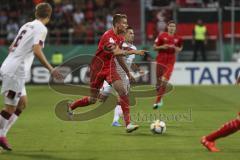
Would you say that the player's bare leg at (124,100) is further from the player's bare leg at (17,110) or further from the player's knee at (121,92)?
the player's bare leg at (17,110)

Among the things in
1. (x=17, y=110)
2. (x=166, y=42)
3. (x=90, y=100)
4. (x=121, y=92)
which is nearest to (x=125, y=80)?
(x=90, y=100)

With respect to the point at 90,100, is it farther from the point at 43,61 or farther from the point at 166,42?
the point at 166,42

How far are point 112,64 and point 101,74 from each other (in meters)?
0.33

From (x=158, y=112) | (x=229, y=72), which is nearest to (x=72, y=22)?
(x=229, y=72)

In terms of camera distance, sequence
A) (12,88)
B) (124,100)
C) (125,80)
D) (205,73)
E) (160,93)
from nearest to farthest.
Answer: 1. (12,88)
2. (124,100)
3. (125,80)
4. (160,93)
5. (205,73)

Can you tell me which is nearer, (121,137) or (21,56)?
(21,56)

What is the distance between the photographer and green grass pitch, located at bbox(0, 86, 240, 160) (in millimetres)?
9961

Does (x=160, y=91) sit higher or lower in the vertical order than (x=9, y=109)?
lower

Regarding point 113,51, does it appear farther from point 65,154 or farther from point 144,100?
point 144,100

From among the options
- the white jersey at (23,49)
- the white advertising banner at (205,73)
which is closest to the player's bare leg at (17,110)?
the white jersey at (23,49)

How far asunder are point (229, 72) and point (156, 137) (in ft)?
60.8

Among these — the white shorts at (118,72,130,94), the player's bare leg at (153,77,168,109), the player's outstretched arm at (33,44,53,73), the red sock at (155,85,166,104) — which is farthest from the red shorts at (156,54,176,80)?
the player's outstretched arm at (33,44,53,73)

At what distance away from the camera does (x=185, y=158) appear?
378 inches

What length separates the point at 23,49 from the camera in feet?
32.8
